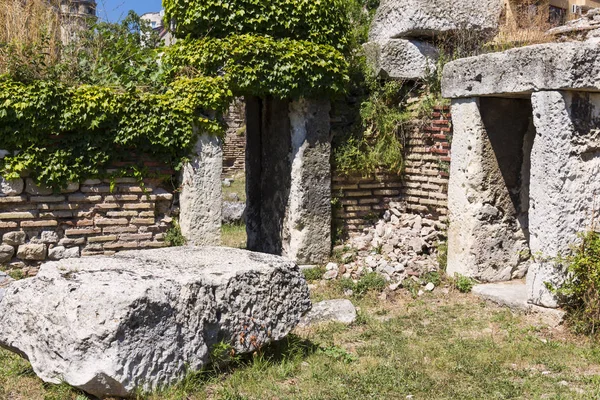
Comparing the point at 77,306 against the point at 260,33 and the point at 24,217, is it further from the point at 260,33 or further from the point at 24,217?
the point at 260,33

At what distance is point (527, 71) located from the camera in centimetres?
609

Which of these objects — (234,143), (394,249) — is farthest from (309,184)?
(234,143)

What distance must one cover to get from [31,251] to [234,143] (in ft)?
36.6

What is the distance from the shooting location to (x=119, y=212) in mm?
7258

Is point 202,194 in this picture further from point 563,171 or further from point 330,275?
point 563,171

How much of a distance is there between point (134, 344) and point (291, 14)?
5.08 metres

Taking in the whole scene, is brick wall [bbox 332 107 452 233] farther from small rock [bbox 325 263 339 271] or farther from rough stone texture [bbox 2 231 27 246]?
rough stone texture [bbox 2 231 27 246]

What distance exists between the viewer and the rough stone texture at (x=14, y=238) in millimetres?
6828

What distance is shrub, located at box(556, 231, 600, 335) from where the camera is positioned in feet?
18.2

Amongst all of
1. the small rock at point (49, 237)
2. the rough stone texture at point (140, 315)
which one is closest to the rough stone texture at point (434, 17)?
the rough stone texture at point (140, 315)

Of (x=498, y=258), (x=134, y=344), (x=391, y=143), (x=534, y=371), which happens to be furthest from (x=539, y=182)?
(x=134, y=344)

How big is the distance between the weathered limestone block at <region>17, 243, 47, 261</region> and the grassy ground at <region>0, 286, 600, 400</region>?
2222 millimetres

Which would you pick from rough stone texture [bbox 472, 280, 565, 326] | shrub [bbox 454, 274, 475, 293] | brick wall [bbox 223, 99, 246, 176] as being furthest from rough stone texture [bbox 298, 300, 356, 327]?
brick wall [bbox 223, 99, 246, 176]

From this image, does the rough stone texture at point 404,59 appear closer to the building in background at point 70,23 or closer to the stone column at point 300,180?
the stone column at point 300,180
